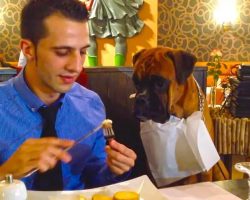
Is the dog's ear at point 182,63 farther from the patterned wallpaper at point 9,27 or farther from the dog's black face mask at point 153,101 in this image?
the patterned wallpaper at point 9,27

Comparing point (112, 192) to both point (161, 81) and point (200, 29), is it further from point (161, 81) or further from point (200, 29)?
point (200, 29)

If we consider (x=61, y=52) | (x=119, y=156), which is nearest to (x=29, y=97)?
(x=61, y=52)

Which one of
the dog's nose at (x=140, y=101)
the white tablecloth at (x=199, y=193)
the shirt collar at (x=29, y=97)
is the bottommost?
the white tablecloth at (x=199, y=193)

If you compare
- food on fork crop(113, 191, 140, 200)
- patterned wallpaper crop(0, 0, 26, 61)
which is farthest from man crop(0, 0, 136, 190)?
patterned wallpaper crop(0, 0, 26, 61)

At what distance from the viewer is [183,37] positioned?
20.9 feet

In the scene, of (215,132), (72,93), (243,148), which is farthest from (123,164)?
→ (243,148)

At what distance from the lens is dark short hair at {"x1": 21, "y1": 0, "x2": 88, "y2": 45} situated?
1200 millimetres

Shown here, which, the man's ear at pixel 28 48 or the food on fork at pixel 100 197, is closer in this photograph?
the food on fork at pixel 100 197

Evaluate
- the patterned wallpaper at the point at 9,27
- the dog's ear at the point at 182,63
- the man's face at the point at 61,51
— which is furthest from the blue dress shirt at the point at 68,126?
the patterned wallpaper at the point at 9,27

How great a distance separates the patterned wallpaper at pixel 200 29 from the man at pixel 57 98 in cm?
514

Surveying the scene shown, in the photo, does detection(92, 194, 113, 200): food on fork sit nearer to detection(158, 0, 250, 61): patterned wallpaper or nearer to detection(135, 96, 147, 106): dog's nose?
detection(135, 96, 147, 106): dog's nose

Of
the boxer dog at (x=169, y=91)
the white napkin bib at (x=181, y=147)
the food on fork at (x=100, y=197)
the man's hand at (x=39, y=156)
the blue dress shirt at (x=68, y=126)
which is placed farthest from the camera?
the boxer dog at (x=169, y=91)

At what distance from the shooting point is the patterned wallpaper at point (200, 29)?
6258 mm

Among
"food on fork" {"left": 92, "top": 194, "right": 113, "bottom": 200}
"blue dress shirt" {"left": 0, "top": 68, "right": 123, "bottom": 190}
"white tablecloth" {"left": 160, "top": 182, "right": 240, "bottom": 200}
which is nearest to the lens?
"food on fork" {"left": 92, "top": 194, "right": 113, "bottom": 200}
